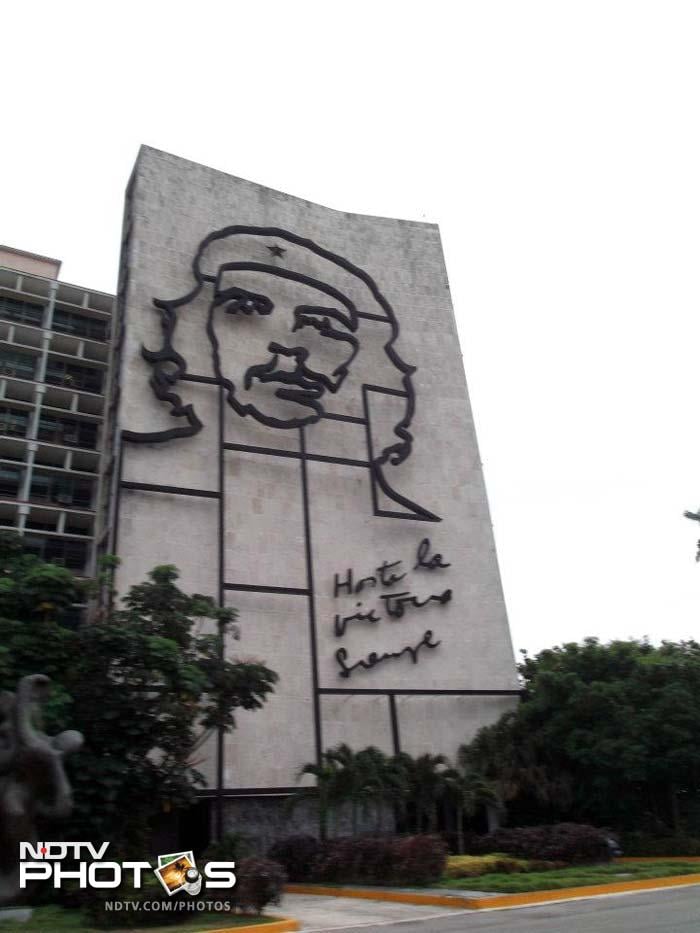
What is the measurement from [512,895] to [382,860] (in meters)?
4.20

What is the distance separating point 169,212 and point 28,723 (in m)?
24.9

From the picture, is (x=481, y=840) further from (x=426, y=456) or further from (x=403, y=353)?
(x=403, y=353)

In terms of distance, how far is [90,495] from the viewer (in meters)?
40.7

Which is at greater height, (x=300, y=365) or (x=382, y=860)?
(x=300, y=365)

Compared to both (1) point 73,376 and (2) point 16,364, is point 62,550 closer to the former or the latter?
(1) point 73,376

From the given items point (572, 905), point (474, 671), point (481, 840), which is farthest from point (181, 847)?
point (572, 905)

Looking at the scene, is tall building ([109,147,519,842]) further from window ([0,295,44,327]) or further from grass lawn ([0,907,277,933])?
window ([0,295,44,327])

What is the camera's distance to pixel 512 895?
14.5m

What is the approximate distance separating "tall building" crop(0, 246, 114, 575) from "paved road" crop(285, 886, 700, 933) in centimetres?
2556

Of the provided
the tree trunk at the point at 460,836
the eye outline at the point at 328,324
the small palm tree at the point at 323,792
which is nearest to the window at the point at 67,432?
the eye outline at the point at 328,324

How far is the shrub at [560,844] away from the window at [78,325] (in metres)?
32.9

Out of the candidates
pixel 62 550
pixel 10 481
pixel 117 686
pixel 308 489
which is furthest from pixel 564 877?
pixel 10 481

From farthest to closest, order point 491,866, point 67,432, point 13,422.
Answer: point 67,432 < point 13,422 < point 491,866

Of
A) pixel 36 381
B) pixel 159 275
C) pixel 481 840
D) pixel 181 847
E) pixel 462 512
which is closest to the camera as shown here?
pixel 481 840
